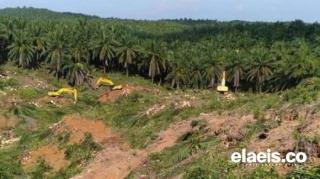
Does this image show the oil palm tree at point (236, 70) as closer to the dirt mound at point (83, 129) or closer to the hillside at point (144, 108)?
the hillside at point (144, 108)

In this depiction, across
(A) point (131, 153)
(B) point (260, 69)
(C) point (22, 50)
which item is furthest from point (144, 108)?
(C) point (22, 50)

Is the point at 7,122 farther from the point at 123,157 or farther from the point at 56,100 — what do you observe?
the point at 123,157

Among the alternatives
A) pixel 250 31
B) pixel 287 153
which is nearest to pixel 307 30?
pixel 250 31

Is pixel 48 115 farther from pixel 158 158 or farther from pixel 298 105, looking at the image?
pixel 298 105

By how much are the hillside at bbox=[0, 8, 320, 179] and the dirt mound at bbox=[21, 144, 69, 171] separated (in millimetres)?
95

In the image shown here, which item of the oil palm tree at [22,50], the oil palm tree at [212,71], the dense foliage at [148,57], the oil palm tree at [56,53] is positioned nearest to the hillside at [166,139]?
the dense foliage at [148,57]

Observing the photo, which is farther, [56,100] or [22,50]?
[22,50]

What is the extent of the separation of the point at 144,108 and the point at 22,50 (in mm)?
49611

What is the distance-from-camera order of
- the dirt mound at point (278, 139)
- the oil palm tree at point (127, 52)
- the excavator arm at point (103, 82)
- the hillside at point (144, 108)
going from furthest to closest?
the oil palm tree at point (127, 52) < the excavator arm at point (103, 82) < the hillside at point (144, 108) < the dirt mound at point (278, 139)

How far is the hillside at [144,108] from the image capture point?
79.7 feet

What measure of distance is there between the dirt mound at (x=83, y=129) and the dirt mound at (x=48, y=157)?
4.39ft

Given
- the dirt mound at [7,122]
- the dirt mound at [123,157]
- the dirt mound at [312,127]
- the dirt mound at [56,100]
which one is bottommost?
the dirt mound at [56,100]

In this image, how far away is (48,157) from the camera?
35219 mm

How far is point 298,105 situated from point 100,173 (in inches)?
400
